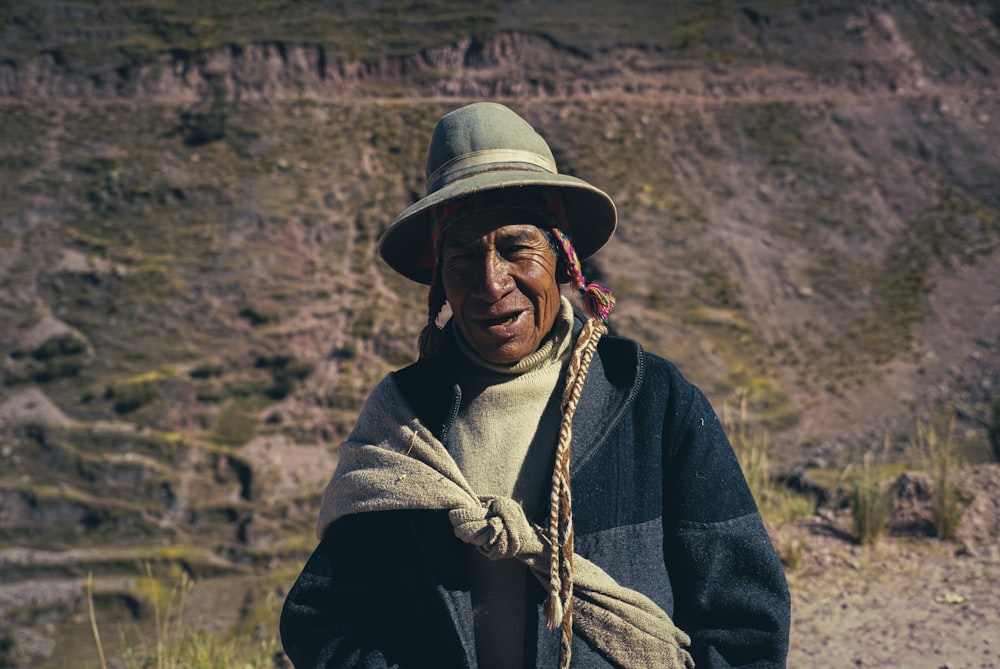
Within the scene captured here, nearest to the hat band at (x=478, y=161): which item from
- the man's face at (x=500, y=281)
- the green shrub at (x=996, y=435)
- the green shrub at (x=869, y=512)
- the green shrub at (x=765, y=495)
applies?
the man's face at (x=500, y=281)

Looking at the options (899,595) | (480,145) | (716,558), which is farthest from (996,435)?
(480,145)

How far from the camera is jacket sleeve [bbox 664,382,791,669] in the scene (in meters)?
1.87

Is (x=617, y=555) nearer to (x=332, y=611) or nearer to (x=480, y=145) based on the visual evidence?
(x=332, y=611)

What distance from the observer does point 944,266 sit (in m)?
23.3

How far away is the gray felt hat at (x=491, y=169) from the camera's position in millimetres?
1921

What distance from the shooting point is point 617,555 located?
193cm

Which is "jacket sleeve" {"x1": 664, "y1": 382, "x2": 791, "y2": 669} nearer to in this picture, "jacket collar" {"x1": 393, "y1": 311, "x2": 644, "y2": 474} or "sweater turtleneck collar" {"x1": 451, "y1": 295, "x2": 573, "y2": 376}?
"jacket collar" {"x1": 393, "y1": 311, "x2": 644, "y2": 474}

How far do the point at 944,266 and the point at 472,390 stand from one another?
79.3 ft

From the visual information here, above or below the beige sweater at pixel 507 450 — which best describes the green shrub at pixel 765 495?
below

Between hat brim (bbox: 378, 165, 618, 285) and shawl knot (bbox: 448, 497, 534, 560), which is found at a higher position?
hat brim (bbox: 378, 165, 618, 285)

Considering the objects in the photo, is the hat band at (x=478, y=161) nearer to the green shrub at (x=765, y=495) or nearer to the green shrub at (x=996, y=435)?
the green shrub at (x=765, y=495)

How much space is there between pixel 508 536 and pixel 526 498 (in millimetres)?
147

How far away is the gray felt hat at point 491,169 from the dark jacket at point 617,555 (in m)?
0.36

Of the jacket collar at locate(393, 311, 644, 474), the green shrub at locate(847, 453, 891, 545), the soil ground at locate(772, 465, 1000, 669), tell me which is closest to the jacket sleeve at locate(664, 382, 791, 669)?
the jacket collar at locate(393, 311, 644, 474)
